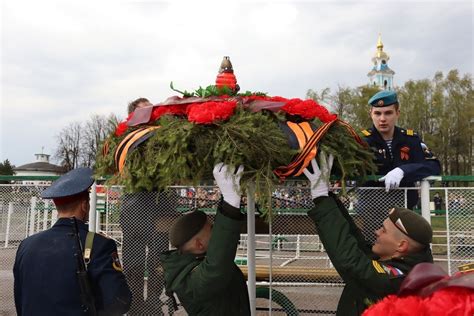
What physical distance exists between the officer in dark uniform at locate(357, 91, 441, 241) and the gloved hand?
583 millimetres

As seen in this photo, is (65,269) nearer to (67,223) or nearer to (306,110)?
(67,223)

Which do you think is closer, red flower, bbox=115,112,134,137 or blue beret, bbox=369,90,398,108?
red flower, bbox=115,112,134,137

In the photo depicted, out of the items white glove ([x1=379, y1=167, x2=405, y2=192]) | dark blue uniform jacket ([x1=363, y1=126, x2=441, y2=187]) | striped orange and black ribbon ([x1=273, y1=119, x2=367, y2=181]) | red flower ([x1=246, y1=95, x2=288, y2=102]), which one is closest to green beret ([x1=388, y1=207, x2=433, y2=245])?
white glove ([x1=379, y1=167, x2=405, y2=192])

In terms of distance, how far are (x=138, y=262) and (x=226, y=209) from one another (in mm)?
1177

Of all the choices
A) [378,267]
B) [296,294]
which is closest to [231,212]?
[378,267]

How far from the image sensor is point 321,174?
225 centimetres

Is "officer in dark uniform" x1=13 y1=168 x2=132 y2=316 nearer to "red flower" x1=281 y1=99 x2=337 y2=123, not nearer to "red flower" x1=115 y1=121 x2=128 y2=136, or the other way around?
"red flower" x1=115 y1=121 x2=128 y2=136

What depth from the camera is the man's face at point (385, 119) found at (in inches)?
136

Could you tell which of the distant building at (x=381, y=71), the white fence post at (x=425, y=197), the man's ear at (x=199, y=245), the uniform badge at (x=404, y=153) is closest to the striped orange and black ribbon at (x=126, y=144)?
the man's ear at (x=199, y=245)

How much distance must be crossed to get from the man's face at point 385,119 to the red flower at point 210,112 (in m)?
1.71

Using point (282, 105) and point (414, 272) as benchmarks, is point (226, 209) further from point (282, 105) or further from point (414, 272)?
point (414, 272)

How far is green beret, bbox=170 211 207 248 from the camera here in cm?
249

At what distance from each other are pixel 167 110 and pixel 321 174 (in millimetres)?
898

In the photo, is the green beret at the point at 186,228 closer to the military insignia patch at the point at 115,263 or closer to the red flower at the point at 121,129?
the military insignia patch at the point at 115,263
